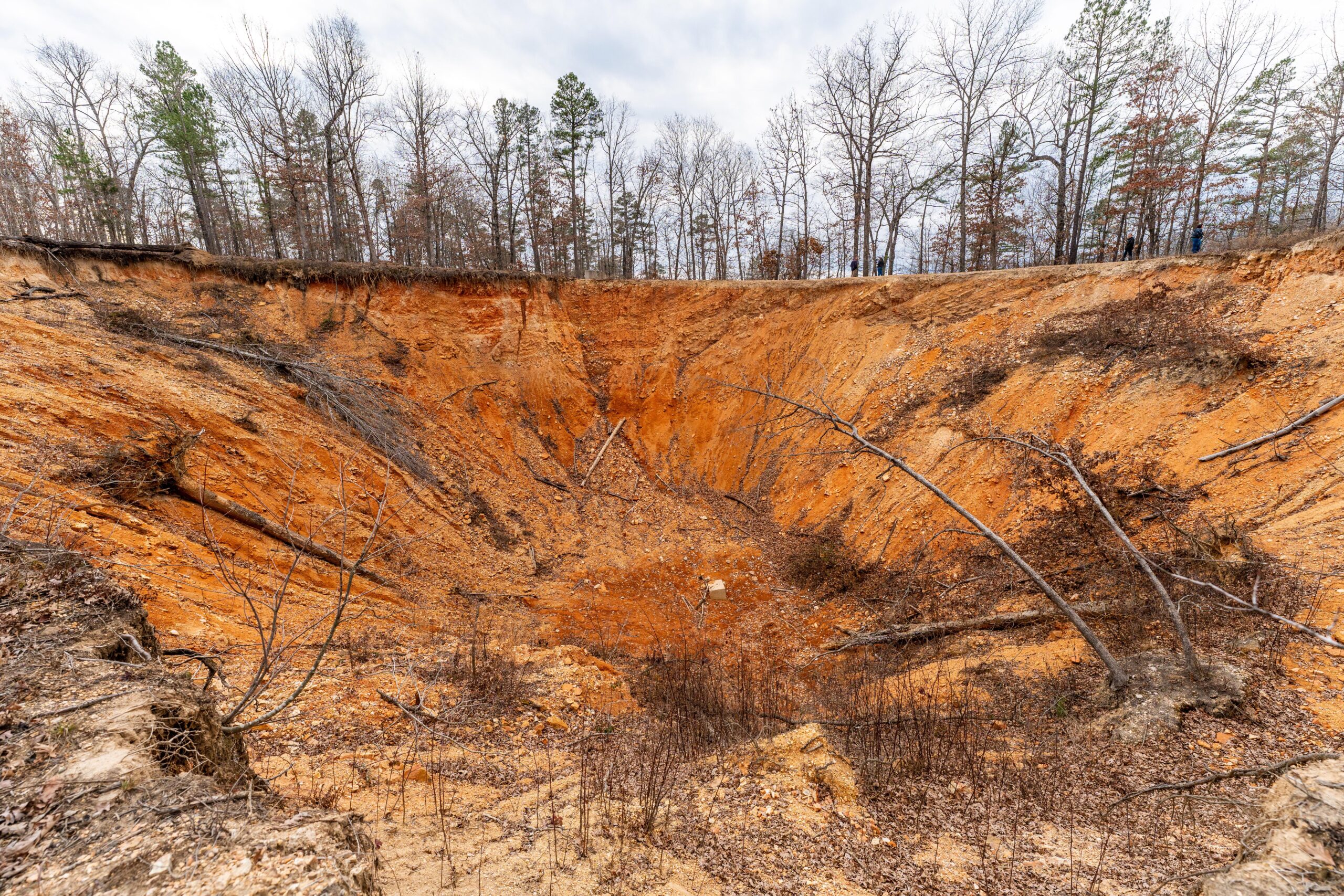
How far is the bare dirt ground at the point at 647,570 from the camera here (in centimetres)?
305

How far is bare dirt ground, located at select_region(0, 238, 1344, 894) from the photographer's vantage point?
3.05 metres

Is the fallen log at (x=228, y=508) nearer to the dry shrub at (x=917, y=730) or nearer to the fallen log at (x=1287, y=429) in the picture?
the dry shrub at (x=917, y=730)

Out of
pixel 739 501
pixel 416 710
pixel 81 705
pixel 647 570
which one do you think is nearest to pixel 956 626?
pixel 647 570

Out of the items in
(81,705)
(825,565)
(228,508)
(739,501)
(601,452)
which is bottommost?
(825,565)

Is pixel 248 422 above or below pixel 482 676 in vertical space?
above

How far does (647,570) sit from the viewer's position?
465 inches

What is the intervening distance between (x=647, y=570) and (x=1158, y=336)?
11.4m

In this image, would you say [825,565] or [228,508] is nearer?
[228,508]

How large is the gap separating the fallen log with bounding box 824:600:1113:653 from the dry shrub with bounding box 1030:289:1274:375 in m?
5.83

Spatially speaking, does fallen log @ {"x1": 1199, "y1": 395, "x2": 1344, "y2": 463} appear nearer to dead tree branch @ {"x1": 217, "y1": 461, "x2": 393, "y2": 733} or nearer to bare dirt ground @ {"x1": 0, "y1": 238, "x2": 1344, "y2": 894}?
bare dirt ground @ {"x1": 0, "y1": 238, "x2": 1344, "y2": 894}

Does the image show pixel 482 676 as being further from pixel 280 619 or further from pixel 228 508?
pixel 228 508

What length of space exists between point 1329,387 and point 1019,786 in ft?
28.0

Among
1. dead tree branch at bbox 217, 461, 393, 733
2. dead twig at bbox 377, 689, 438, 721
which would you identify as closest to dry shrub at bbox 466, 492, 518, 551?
dead tree branch at bbox 217, 461, 393, 733

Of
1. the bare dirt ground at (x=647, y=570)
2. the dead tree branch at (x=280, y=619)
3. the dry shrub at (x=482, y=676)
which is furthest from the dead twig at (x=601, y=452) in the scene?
the dry shrub at (x=482, y=676)
